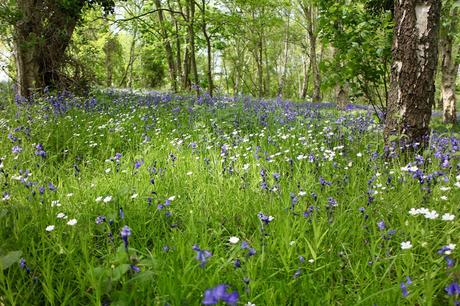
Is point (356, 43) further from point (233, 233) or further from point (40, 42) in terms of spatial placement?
point (40, 42)

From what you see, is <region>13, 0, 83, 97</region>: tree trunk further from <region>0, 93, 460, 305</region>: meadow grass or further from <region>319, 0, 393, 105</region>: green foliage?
<region>319, 0, 393, 105</region>: green foliage

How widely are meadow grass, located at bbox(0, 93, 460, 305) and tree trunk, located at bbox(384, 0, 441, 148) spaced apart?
473mm

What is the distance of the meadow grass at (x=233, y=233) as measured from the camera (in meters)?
1.74

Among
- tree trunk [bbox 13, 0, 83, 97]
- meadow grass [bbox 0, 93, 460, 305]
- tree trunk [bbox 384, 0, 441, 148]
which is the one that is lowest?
meadow grass [bbox 0, 93, 460, 305]

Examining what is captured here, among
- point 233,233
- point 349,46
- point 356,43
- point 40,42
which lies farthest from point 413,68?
point 40,42

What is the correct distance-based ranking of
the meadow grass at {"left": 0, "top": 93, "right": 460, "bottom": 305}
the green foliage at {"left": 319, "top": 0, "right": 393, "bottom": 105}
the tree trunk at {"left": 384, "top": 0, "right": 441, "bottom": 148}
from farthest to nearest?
the green foliage at {"left": 319, "top": 0, "right": 393, "bottom": 105} → the tree trunk at {"left": 384, "top": 0, "right": 441, "bottom": 148} → the meadow grass at {"left": 0, "top": 93, "right": 460, "bottom": 305}

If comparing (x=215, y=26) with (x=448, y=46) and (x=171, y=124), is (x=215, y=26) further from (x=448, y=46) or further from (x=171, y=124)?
(x=448, y=46)

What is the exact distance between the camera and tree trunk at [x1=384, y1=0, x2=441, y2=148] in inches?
148

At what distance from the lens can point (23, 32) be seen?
8.22 m

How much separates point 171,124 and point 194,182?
2773 mm

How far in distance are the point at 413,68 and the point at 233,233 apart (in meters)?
2.86

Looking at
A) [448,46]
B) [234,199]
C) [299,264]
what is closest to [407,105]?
[234,199]

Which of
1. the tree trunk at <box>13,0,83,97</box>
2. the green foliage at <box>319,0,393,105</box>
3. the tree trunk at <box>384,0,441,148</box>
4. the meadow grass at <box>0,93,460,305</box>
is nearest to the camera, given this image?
the meadow grass at <box>0,93,460,305</box>

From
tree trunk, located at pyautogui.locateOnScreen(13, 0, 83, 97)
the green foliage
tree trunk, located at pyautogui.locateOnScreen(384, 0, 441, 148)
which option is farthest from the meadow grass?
tree trunk, located at pyautogui.locateOnScreen(13, 0, 83, 97)
